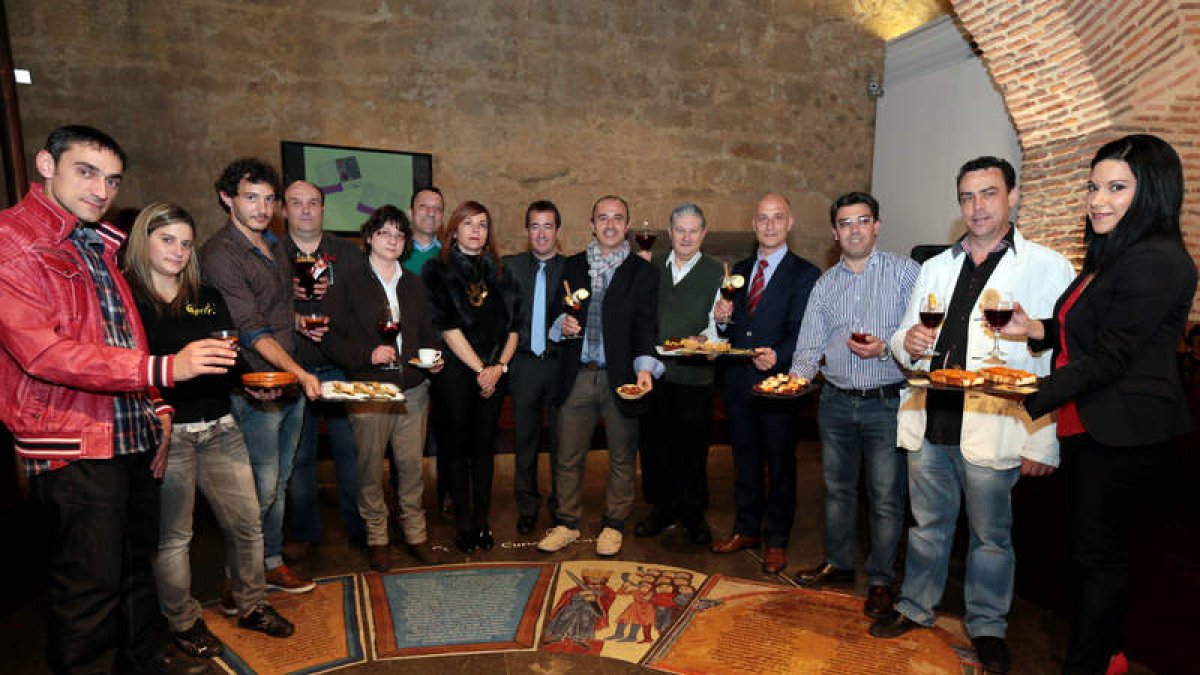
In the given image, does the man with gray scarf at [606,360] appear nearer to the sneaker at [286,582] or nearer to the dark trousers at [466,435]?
the dark trousers at [466,435]

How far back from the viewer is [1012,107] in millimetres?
5535

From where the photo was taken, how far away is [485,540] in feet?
12.0

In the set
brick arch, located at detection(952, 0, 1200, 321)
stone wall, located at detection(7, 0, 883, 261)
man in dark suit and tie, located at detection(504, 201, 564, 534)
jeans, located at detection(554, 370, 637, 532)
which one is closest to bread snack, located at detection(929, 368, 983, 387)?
jeans, located at detection(554, 370, 637, 532)

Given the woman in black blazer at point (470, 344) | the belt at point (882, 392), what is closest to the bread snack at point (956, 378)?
the belt at point (882, 392)

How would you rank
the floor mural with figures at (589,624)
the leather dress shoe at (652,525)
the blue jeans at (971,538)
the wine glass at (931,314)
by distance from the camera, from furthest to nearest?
the leather dress shoe at (652,525) → the floor mural with figures at (589,624) → the blue jeans at (971,538) → the wine glass at (931,314)

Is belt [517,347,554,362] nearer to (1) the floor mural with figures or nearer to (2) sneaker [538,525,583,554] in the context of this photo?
(2) sneaker [538,525,583,554]

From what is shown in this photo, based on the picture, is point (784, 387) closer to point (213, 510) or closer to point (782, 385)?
point (782, 385)

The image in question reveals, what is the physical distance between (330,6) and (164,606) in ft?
18.8

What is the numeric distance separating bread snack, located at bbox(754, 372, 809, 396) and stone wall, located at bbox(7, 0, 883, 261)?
4.63 meters

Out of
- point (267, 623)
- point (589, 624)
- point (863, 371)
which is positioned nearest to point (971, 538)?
point (863, 371)

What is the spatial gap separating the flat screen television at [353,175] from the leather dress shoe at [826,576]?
5205 millimetres

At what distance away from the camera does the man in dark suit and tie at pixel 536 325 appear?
363 cm

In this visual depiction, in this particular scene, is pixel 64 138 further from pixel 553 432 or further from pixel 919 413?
pixel 919 413

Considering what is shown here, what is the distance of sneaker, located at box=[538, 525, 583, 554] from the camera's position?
3.59m
